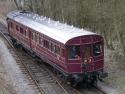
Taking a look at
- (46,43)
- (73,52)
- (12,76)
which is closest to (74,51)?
(73,52)

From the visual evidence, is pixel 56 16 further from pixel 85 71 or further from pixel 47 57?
pixel 85 71

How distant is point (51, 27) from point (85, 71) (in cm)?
524

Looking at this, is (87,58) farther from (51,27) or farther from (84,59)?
(51,27)

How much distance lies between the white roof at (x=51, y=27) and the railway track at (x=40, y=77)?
255cm

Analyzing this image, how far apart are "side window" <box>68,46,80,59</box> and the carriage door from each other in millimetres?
314

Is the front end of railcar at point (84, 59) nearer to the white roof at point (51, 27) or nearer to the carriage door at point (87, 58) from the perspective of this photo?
the carriage door at point (87, 58)

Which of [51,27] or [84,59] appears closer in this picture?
[84,59]

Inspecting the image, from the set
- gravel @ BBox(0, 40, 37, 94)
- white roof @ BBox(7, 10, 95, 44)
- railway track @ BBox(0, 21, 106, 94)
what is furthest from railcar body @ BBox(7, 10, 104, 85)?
gravel @ BBox(0, 40, 37, 94)

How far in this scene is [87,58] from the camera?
21062mm

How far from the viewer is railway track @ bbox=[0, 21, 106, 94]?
69.5 feet

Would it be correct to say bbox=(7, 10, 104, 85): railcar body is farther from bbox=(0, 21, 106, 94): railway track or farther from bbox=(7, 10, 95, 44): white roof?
bbox=(0, 21, 106, 94): railway track

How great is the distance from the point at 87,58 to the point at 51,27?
4.87m

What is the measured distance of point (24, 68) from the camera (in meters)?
26.3

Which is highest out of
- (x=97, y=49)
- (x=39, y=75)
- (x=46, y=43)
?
(x=97, y=49)
